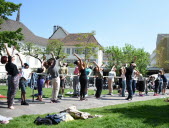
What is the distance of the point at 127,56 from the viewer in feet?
186

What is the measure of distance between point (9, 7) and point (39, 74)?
70.3ft

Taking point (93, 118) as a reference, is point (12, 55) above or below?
above

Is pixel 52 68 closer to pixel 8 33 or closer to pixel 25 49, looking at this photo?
pixel 8 33

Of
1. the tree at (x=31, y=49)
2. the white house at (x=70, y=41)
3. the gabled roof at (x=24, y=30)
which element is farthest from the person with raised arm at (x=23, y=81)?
the gabled roof at (x=24, y=30)

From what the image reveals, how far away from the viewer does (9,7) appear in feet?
95.9

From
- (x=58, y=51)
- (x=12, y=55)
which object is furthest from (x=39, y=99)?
(x=58, y=51)

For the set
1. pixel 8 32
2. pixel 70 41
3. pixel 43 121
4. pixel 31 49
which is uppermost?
pixel 70 41

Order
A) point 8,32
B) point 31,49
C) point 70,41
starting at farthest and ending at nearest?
point 70,41 → point 31,49 → point 8,32

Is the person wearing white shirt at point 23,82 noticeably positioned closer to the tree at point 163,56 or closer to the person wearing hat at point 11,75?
the person wearing hat at point 11,75

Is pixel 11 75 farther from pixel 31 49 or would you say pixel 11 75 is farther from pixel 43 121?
pixel 31 49

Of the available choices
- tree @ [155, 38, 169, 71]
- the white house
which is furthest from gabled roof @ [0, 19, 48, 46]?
tree @ [155, 38, 169, 71]

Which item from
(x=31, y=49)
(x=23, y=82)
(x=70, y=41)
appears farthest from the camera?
(x=70, y=41)

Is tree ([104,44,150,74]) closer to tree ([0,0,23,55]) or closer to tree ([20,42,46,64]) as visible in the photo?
tree ([20,42,46,64])

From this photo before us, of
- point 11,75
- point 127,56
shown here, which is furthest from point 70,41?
point 11,75
